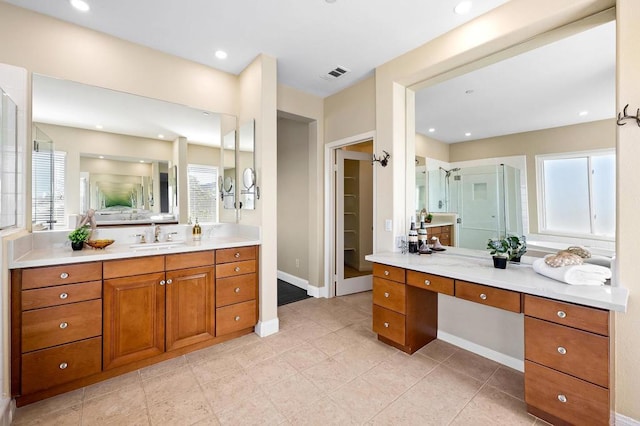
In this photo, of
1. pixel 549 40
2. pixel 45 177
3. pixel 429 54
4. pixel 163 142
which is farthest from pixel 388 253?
pixel 45 177

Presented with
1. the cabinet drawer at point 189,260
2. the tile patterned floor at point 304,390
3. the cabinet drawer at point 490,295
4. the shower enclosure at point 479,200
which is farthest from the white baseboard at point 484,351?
the cabinet drawer at point 189,260

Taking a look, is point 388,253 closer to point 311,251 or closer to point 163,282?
point 311,251

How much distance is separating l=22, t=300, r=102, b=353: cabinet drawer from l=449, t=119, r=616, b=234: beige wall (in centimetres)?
325

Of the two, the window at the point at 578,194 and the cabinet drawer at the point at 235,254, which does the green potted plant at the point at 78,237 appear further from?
the window at the point at 578,194

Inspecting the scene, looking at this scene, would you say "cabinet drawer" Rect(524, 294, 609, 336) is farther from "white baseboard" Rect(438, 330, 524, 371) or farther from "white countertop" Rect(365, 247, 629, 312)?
"white baseboard" Rect(438, 330, 524, 371)

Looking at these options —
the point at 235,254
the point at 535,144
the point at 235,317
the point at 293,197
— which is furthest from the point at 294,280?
the point at 535,144

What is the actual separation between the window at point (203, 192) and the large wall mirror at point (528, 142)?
90.7 inches

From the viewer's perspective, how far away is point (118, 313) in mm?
2070

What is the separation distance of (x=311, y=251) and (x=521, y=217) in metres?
2.65

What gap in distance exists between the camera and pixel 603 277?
1.65 meters

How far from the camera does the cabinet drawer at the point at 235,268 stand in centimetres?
258

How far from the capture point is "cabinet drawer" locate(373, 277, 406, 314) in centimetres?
240

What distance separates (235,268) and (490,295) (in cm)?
216

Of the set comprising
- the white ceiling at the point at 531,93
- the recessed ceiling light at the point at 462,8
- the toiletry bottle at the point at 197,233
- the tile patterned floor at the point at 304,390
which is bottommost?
the tile patterned floor at the point at 304,390
